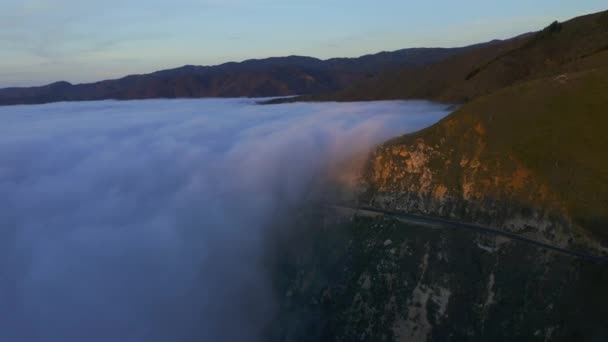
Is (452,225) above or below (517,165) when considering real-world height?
below

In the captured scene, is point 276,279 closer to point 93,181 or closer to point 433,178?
point 433,178

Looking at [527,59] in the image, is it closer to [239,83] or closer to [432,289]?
[432,289]

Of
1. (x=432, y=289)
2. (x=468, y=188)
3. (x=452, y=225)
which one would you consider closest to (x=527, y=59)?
(x=468, y=188)

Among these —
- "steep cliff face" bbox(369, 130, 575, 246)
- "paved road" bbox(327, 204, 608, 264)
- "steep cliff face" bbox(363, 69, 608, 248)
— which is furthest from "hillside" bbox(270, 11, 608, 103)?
"paved road" bbox(327, 204, 608, 264)

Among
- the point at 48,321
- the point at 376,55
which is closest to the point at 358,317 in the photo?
the point at 48,321

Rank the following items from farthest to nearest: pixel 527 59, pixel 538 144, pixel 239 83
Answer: pixel 239 83 → pixel 527 59 → pixel 538 144

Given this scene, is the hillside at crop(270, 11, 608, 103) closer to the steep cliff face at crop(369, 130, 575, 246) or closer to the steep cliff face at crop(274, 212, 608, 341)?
Answer: the steep cliff face at crop(369, 130, 575, 246)
